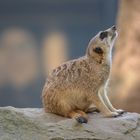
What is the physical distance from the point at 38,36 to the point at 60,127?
Answer: 14.5ft

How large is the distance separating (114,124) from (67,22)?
14.2 ft

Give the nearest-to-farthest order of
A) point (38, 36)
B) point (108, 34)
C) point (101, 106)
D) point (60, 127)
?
point (60, 127), point (101, 106), point (108, 34), point (38, 36)

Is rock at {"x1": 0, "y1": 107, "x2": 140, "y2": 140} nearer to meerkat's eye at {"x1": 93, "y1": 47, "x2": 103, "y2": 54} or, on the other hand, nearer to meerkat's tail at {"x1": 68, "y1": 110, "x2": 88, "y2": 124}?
meerkat's tail at {"x1": 68, "y1": 110, "x2": 88, "y2": 124}

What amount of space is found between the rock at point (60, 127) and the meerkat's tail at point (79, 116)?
0.03 m

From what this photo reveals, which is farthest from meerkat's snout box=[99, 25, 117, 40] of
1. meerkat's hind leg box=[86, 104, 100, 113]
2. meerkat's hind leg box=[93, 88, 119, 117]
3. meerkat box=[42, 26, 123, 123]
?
meerkat's hind leg box=[86, 104, 100, 113]

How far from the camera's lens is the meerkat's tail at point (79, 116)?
3611 millimetres

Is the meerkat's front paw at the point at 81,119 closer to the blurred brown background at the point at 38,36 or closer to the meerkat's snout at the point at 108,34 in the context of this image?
the meerkat's snout at the point at 108,34

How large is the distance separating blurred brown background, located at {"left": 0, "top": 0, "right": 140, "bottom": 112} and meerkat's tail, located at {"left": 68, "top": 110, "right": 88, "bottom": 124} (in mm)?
3966

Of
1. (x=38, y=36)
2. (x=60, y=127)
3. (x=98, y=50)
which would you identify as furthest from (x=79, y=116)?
(x=38, y=36)

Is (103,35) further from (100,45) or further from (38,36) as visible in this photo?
(38,36)

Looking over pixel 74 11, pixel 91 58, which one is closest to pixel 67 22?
pixel 74 11

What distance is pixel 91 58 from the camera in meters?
3.86

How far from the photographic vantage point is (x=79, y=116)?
143 inches

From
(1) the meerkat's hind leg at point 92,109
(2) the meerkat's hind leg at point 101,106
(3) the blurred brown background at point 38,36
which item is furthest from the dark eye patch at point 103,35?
(3) the blurred brown background at point 38,36
